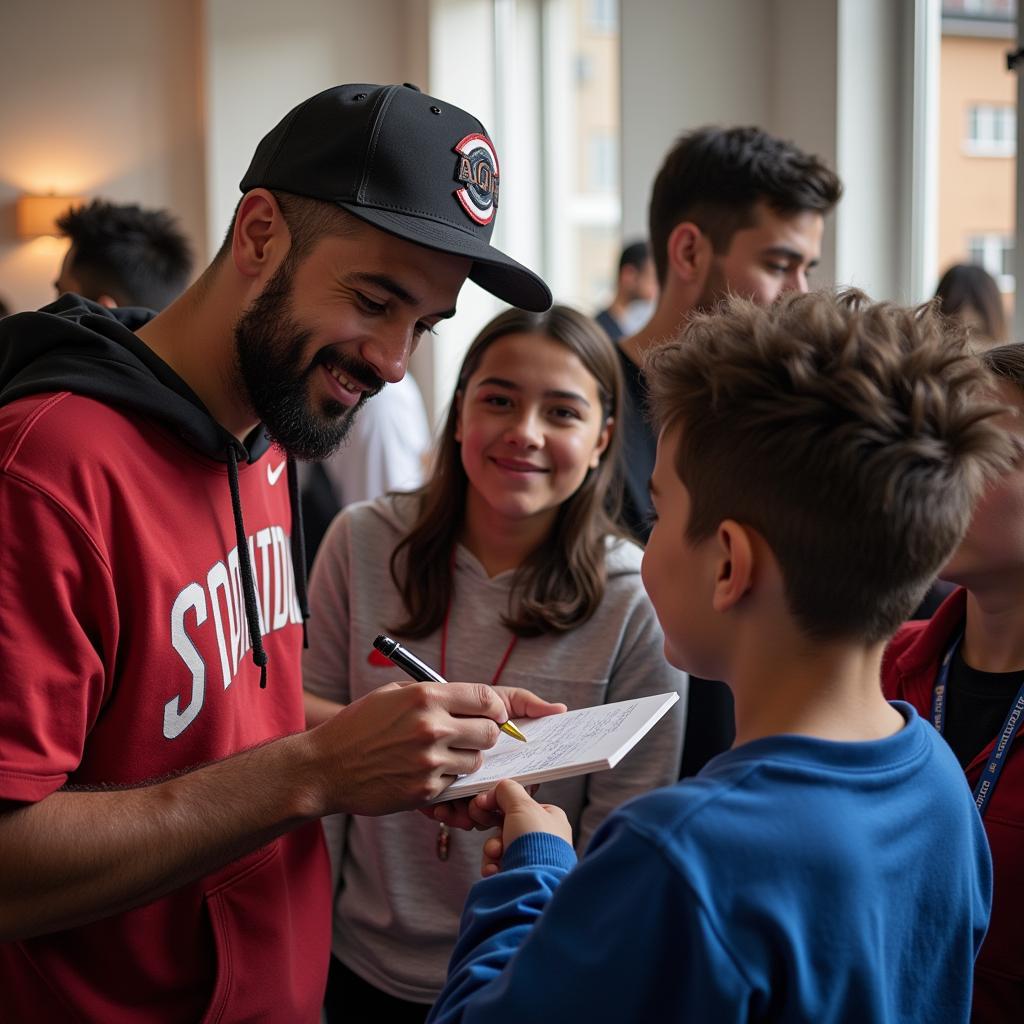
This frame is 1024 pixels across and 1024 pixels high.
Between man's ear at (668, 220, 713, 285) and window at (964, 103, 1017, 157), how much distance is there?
729 millimetres

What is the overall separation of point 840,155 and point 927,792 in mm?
2500

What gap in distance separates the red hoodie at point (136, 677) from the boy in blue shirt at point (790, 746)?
0.41 metres

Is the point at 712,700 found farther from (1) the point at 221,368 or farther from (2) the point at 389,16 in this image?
(2) the point at 389,16

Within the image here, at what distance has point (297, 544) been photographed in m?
1.65

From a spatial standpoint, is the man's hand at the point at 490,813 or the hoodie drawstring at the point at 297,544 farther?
the hoodie drawstring at the point at 297,544

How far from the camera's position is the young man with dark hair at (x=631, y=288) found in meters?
4.63

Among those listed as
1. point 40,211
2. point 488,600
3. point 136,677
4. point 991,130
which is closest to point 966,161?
point 991,130

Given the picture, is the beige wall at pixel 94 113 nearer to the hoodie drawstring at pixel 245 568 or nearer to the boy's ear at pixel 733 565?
the hoodie drawstring at pixel 245 568

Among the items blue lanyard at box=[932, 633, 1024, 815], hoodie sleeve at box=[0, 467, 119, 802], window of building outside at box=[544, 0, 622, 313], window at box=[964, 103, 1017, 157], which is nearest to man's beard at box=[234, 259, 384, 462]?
hoodie sleeve at box=[0, 467, 119, 802]

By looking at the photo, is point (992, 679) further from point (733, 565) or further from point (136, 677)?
point (136, 677)

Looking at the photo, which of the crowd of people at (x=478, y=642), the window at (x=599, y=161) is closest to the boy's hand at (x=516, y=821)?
the crowd of people at (x=478, y=642)

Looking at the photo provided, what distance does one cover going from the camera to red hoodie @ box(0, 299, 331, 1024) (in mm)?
1044

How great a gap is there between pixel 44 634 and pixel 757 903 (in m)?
0.71

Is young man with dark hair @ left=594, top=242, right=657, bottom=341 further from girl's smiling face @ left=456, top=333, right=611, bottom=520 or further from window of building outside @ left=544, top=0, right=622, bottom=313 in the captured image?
girl's smiling face @ left=456, top=333, right=611, bottom=520
